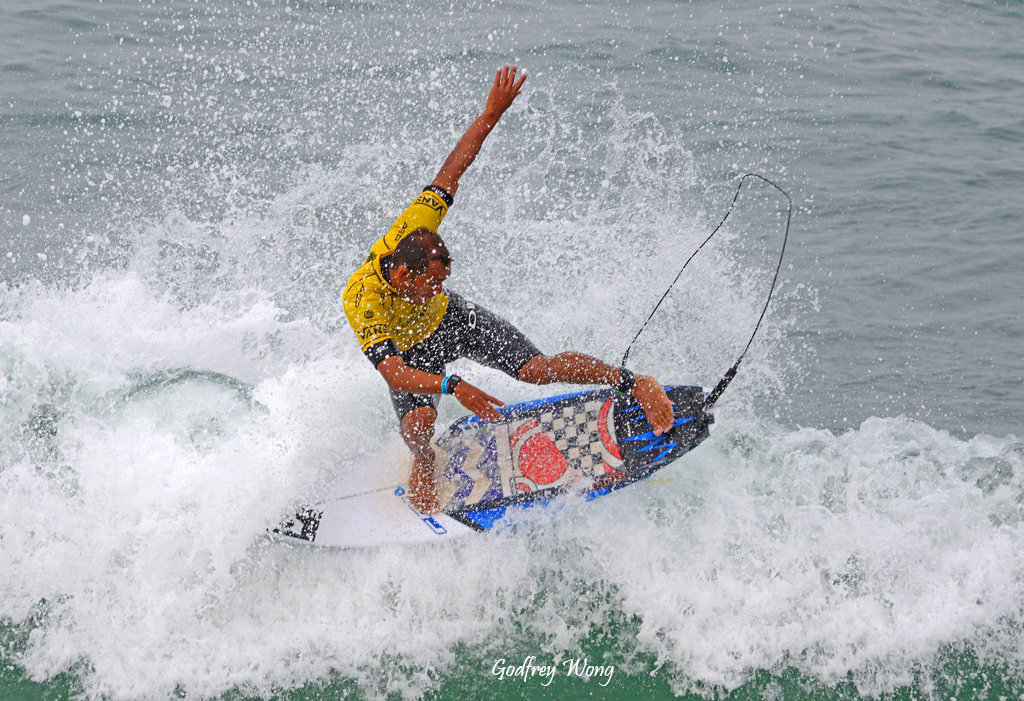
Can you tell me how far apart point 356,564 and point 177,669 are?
1058 millimetres

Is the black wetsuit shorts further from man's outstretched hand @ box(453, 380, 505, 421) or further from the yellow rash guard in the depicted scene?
man's outstretched hand @ box(453, 380, 505, 421)

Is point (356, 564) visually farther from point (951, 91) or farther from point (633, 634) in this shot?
point (951, 91)

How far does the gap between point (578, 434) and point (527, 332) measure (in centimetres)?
160

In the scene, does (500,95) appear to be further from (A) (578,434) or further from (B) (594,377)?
(A) (578,434)

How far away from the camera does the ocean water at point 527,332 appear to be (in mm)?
4465

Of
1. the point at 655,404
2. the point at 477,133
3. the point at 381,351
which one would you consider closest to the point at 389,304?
the point at 381,351

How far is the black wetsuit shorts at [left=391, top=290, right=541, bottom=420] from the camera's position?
15.5 ft

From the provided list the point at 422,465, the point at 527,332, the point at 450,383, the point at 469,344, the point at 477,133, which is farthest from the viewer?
the point at 527,332

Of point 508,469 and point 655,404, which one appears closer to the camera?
point 655,404

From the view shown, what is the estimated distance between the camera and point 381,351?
13.9 ft

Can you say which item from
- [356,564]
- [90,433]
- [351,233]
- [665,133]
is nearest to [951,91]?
[665,133]
